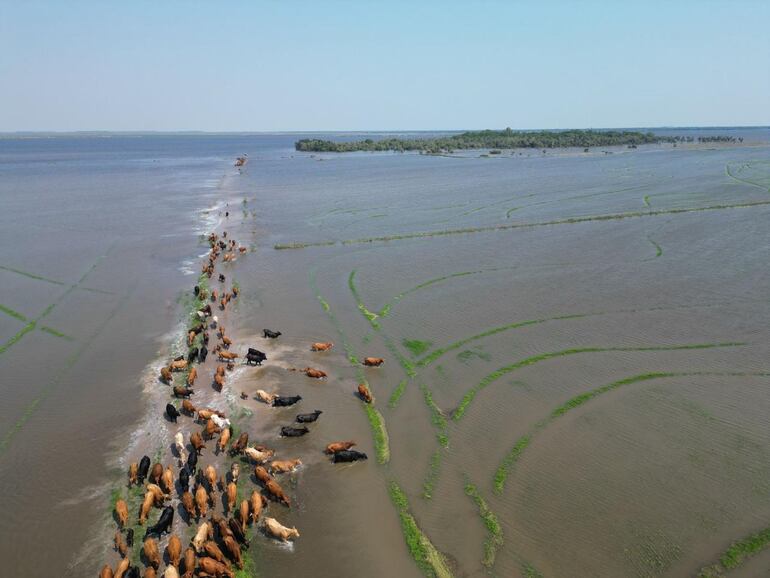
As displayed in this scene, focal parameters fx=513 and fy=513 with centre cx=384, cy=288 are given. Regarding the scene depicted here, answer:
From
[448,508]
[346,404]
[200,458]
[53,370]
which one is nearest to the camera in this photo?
[448,508]

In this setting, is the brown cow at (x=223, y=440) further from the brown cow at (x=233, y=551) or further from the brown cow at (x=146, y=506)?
the brown cow at (x=233, y=551)

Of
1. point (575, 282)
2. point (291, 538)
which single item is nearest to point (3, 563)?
point (291, 538)

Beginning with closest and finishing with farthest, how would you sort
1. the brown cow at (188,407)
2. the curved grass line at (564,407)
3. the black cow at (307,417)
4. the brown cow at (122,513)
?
the brown cow at (122,513) < the curved grass line at (564,407) < the black cow at (307,417) < the brown cow at (188,407)

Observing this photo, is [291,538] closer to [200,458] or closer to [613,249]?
[200,458]

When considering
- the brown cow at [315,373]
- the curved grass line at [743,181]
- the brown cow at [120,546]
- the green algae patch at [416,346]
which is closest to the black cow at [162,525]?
the brown cow at [120,546]

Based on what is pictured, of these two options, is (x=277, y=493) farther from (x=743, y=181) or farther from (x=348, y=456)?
(x=743, y=181)

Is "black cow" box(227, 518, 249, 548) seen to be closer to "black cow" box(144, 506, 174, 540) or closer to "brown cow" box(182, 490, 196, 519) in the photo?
"brown cow" box(182, 490, 196, 519)

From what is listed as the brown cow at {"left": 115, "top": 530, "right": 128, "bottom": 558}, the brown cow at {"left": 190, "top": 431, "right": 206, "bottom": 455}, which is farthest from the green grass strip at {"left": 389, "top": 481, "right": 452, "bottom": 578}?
the brown cow at {"left": 115, "top": 530, "right": 128, "bottom": 558}

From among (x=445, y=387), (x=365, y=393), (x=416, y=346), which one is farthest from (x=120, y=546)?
(x=416, y=346)
